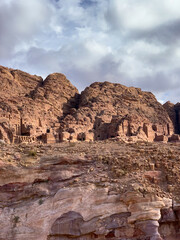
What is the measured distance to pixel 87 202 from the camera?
1139 cm

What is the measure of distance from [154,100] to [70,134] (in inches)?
1315

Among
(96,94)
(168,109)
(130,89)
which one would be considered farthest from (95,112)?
(168,109)

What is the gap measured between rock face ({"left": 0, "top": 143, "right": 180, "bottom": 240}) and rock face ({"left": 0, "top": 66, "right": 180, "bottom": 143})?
20790 mm

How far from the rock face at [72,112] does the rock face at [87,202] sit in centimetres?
2079

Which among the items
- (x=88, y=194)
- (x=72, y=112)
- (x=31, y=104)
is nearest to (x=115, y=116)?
(x=72, y=112)

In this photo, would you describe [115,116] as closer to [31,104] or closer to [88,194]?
[31,104]

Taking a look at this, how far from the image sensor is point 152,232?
34.0 ft

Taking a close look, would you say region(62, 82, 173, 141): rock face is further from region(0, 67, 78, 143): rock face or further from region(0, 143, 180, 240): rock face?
region(0, 143, 180, 240): rock face

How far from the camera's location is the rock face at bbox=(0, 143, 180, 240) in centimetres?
1078

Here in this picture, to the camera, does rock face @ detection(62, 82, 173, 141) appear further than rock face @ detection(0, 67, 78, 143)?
Yes

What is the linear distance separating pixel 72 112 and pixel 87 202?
39844mm

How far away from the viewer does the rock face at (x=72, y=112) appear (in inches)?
1517

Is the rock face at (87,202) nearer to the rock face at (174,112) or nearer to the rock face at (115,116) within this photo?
the rock face at (115,116)

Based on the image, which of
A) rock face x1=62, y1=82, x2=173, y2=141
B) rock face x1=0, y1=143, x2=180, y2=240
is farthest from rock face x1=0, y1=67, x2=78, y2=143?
rock face x1=0, y1=143, x2=180, y2=240
